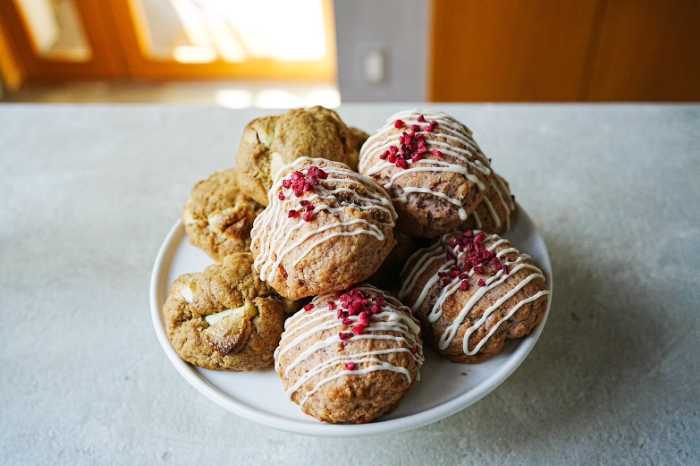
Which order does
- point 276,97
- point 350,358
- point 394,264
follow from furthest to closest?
point 276,97, point 394,264, point 350,358

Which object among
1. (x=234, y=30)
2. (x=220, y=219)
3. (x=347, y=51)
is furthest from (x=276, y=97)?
(x=220, y=219)

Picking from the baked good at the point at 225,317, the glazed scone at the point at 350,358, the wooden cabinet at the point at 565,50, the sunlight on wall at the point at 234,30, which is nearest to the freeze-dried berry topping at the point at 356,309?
the glazed scone at the point at 350,358

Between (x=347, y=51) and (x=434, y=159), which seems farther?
Answer: (x=347, y=51)

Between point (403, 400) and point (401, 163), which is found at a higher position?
point (401, 163)

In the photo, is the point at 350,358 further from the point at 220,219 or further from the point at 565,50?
the point at 565,50

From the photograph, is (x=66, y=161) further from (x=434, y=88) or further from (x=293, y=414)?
(x=434, y=88)

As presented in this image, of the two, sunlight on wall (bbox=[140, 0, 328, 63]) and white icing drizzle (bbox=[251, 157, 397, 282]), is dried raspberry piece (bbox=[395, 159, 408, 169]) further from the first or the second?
sunlight on wall (bbox=[140, 0, 328, 63])
